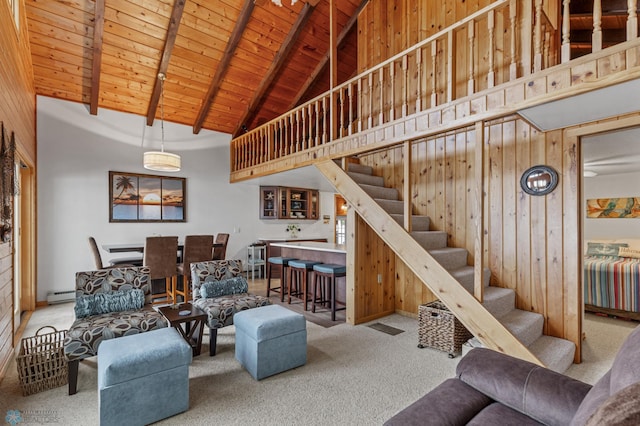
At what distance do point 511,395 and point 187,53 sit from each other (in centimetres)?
599

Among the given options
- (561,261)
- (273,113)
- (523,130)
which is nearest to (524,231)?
→ (561,261)

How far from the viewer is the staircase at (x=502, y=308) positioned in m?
2.78

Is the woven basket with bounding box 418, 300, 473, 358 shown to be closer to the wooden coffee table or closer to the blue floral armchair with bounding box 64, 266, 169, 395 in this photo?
the wooden coffee table

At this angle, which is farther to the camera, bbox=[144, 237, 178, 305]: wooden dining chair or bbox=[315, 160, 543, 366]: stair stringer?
bbox=[144, 237, 178, 305]: wooden dining chair

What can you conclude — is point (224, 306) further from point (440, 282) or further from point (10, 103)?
point (10, 103)

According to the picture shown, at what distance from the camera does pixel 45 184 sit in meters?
5.17

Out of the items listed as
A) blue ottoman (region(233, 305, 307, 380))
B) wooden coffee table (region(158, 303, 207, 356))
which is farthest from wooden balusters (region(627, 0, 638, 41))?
wooden coffee table (region(158, 303, 207, 356))

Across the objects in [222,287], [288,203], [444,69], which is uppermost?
[444,69]

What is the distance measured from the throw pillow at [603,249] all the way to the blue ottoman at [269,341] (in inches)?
211

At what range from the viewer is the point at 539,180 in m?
3.22

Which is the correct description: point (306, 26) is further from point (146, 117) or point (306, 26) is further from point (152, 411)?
point (152, 411)

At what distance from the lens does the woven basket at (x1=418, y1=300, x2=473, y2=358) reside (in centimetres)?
314

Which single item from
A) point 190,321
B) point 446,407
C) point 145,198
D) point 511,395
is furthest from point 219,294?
point 145,198

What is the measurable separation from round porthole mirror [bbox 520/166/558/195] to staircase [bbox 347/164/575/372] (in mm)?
946
